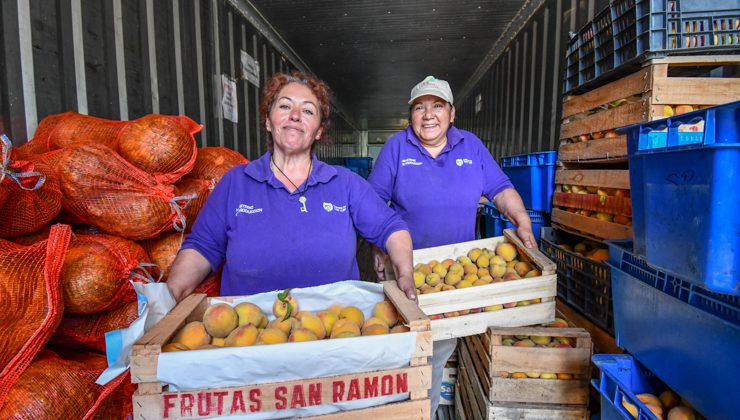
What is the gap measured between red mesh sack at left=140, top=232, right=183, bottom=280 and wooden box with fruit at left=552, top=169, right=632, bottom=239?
100 inches

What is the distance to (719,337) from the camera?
48.6 inches

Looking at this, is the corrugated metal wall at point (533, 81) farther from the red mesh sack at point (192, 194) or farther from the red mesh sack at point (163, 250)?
the red mesh sack at point (163, 250)

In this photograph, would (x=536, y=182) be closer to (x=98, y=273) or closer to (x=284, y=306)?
(x=284, y=306)

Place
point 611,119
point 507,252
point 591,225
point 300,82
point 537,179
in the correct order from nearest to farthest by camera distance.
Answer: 1. point 300,82
2. point 507,252
3. point 611,119
4. point 591,225
5. point 537,179

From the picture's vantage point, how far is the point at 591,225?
2834mm

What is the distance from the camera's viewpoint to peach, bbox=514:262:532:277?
235cm

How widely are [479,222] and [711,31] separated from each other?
486 cm

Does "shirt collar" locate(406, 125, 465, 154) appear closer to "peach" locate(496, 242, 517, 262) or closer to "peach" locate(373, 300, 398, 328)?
"peach" locate(496, 242, 517, 262)

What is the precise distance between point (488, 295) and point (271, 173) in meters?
1.27

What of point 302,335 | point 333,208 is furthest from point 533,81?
point 302,335

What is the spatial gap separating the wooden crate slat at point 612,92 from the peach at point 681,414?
1.76 m

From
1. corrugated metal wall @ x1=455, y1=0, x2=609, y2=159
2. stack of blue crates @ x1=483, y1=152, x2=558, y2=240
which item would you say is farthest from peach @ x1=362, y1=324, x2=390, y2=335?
corrugated metal wall @ x1=455, y1=0, x2=609, y2=159

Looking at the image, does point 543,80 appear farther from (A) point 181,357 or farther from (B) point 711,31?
(A) point 181,357

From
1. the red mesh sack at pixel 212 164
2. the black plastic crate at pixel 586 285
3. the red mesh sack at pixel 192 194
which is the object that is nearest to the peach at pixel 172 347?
the red mesh sack at pixel 192 194
